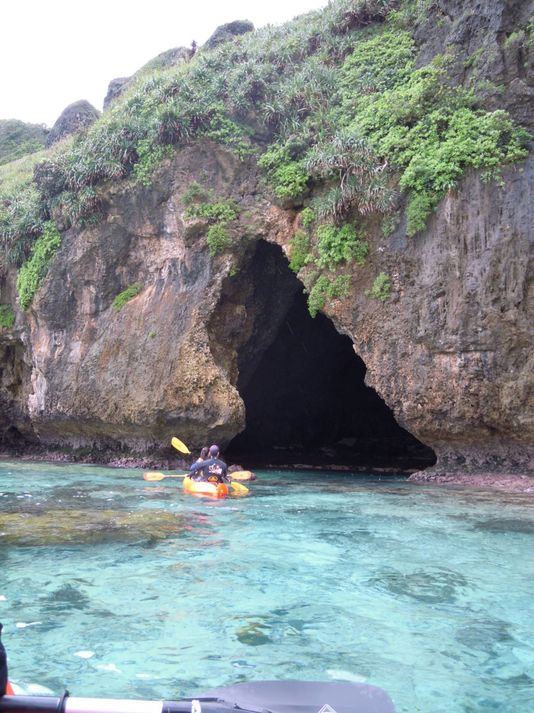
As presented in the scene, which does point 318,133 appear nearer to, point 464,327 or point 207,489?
point 464,327

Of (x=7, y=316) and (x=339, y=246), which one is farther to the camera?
(x=7, y=316)

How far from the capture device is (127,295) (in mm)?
17828

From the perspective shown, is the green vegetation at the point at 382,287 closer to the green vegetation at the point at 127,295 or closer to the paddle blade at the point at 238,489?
the paddle blade at the point at 238,489

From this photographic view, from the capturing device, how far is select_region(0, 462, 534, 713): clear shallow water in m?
3.90

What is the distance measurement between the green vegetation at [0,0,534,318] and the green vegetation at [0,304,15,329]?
1489 millimetres

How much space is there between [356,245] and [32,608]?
11.0 metres

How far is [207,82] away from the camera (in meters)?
18.1

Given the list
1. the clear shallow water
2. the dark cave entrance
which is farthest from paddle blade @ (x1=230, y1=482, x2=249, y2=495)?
the dark cave entrance

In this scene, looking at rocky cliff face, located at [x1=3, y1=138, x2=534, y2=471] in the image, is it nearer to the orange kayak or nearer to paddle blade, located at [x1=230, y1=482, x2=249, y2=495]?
paddle blade, located at [x1=230, y1=482, x2=249, y2=495]

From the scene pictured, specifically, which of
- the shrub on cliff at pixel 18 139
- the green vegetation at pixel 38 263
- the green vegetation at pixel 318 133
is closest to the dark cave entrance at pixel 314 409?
the green vegetation at pixel 318 133

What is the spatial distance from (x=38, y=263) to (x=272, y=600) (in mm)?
16094

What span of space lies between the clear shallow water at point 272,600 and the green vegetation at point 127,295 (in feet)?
29.3

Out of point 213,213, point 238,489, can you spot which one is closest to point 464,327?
point 238,489

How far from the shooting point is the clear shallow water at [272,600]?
12.8ft
